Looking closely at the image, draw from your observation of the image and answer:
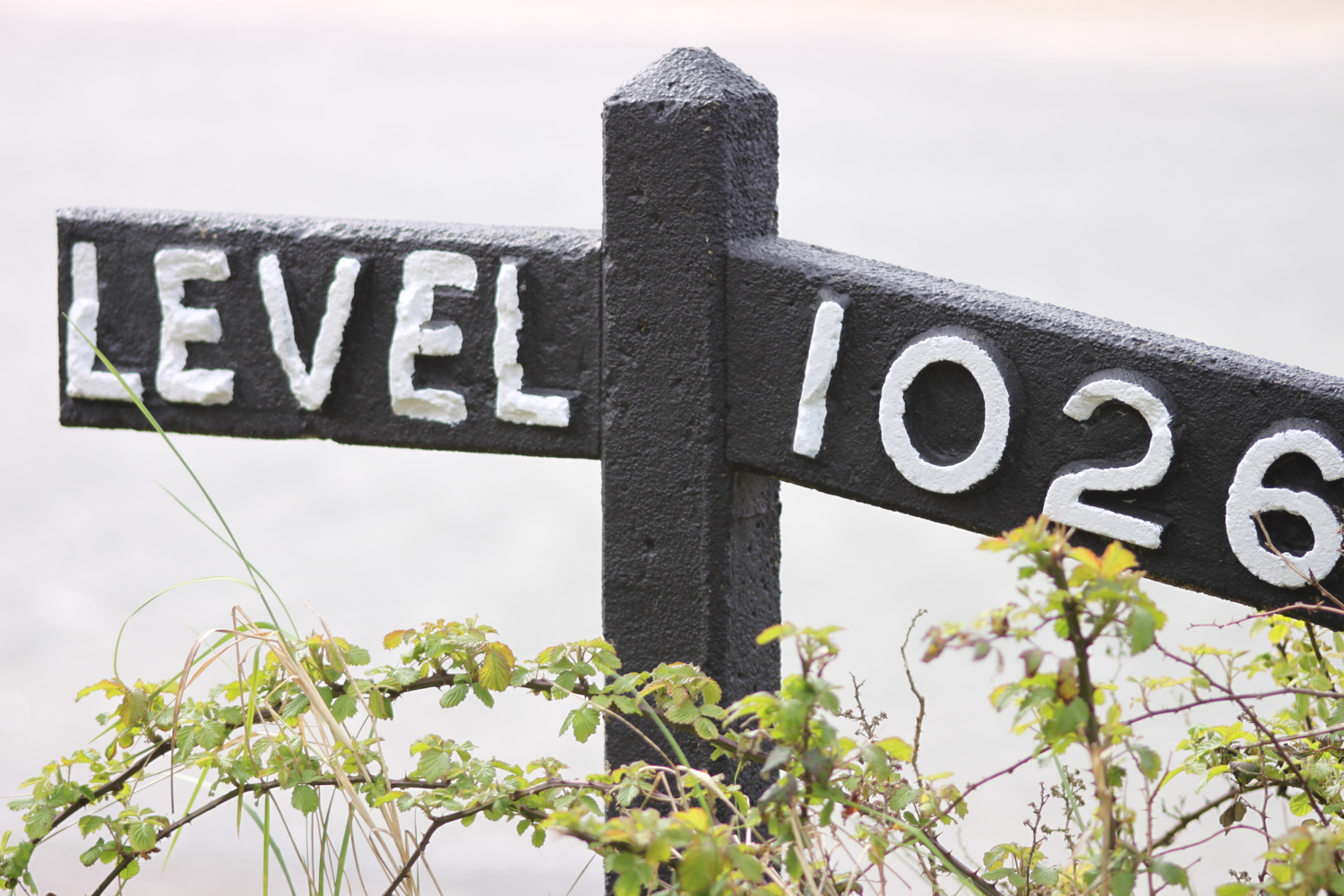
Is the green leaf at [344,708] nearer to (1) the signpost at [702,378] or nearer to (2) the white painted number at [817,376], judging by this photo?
(1) the signpost at [702,378]

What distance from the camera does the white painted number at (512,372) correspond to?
6.64 ft

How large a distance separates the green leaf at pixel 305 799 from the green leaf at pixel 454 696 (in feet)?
0.70

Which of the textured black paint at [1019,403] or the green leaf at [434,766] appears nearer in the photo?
the green leaf at [434,766]

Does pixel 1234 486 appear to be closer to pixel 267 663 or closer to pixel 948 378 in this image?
pixel 948 378

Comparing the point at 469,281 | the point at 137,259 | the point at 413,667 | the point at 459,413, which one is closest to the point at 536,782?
the point at 413,667

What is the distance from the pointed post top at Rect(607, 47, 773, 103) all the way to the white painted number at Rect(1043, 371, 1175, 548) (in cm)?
74

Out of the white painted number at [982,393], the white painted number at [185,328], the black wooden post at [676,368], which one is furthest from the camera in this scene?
the white painted number at [185,328]

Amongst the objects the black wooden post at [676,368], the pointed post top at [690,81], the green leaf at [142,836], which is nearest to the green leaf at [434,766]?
the green leaf at [142,836]

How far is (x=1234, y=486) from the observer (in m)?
1.66

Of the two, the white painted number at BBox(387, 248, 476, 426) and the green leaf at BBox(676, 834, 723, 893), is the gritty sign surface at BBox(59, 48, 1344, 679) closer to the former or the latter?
the white painted number at BBox(387, 248, 476, 426)

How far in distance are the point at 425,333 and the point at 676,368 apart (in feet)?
1.54

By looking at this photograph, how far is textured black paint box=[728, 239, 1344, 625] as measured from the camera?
1.67 meters

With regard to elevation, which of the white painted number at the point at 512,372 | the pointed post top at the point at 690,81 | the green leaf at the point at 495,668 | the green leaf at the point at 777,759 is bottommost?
the green leaf at the point at 495,668

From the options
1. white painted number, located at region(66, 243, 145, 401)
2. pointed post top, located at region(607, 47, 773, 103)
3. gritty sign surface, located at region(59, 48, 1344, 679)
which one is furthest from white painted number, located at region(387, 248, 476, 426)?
white painted number, located at region(66, 243, 145, 401)
